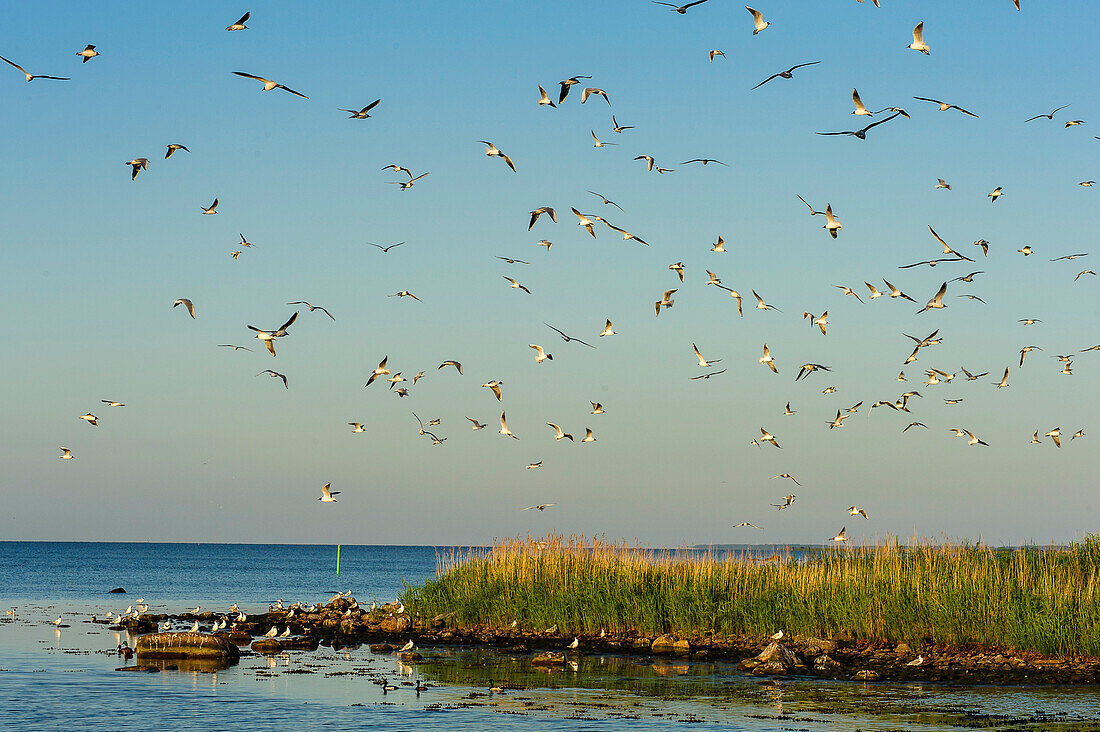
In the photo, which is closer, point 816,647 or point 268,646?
point 816,647

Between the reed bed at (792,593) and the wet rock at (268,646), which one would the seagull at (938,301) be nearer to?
the reed bed at (792,593)

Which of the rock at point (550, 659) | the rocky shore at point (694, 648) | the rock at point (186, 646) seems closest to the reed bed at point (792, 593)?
the rocky shore at point (694, 648)

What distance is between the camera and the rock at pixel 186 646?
33.0 metres

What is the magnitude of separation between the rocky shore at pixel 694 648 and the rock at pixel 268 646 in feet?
0.10

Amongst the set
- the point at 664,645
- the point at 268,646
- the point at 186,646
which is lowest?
the point at 268,646

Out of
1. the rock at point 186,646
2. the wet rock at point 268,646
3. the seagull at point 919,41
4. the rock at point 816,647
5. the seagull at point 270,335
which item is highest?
the seagull at point 919,41

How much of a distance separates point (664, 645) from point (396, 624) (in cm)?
1030

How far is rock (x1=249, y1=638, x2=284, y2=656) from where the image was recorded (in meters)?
35.2

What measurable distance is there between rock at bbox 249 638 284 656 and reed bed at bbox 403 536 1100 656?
5.43 m

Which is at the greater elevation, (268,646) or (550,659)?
(550,659)

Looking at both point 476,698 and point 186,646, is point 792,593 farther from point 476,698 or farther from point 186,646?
point 186,646

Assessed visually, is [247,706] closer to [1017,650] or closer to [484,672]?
[484,672]

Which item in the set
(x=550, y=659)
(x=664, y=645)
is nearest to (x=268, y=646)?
(x=550, y=659)

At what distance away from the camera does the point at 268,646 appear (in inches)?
1404
